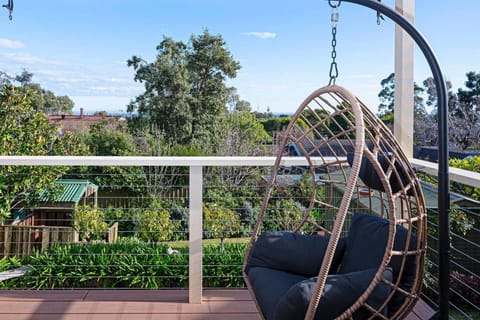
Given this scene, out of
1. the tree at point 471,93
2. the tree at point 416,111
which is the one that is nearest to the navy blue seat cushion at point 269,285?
the tree at point 416,111

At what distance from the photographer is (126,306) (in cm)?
244

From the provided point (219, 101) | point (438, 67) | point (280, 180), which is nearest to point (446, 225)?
point (438, 67)

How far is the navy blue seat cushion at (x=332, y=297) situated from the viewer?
143 cm

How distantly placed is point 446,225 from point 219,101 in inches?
434

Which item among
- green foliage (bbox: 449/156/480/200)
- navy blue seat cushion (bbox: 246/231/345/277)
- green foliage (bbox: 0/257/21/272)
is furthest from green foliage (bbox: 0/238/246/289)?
green foliage (bbox: 449/156/480/200)

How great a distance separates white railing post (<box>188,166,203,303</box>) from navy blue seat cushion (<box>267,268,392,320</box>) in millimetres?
1074

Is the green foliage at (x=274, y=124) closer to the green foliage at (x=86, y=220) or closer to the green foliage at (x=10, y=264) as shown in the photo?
the green foliage at (x=86, y=220)

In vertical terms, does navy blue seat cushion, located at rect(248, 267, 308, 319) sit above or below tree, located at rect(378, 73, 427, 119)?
below

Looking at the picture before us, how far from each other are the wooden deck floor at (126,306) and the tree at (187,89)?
916cm

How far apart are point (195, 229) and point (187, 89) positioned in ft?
33.0

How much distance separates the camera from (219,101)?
40.6 ft

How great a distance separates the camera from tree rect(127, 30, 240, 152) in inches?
473

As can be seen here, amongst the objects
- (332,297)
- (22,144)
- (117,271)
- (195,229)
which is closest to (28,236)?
(117,271)

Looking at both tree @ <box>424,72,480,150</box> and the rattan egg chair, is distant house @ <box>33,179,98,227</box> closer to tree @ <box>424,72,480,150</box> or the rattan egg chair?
the rattan egg chair
